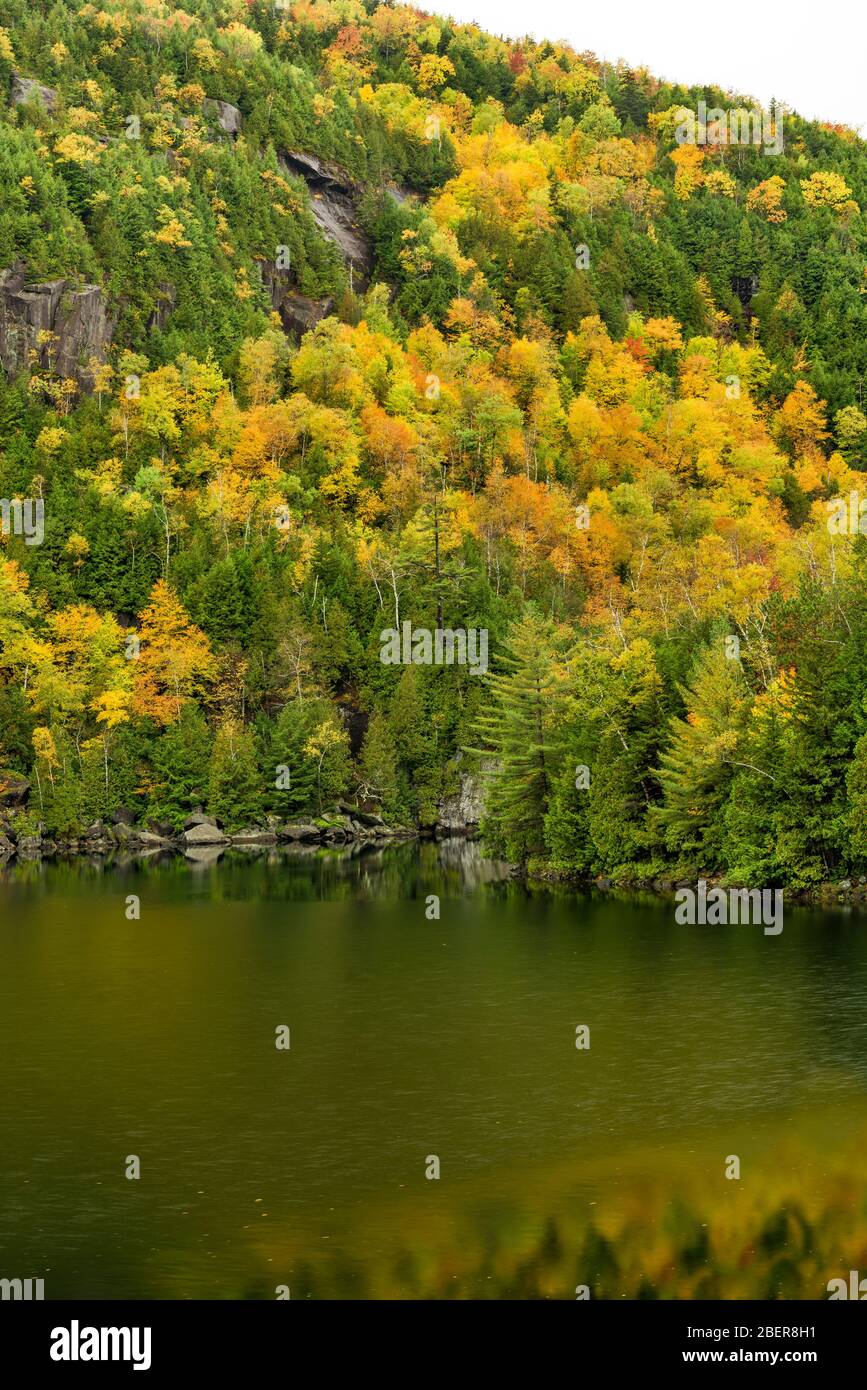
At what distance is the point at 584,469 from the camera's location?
183 m

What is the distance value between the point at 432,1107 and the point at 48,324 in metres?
135

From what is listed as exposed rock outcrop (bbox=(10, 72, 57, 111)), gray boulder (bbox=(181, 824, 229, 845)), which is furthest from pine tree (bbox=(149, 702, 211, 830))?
exposed rock outcrop (bbox=(10, 72, 57, 111))

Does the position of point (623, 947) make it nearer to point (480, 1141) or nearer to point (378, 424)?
point (480, 1141)

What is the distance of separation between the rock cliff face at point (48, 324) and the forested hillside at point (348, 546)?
11.9 inches

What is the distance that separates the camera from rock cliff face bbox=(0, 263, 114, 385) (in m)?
157

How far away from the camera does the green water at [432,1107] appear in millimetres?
28328

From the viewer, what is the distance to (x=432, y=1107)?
38625 millimetres

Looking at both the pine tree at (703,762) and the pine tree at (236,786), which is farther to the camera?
the pine tree at (236,786)

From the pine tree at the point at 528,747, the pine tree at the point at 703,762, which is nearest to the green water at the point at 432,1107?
the pine tree at the point at 703,762

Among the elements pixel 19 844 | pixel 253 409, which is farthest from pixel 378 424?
pixel 19 844

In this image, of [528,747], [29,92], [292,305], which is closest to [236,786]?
[528,747]
